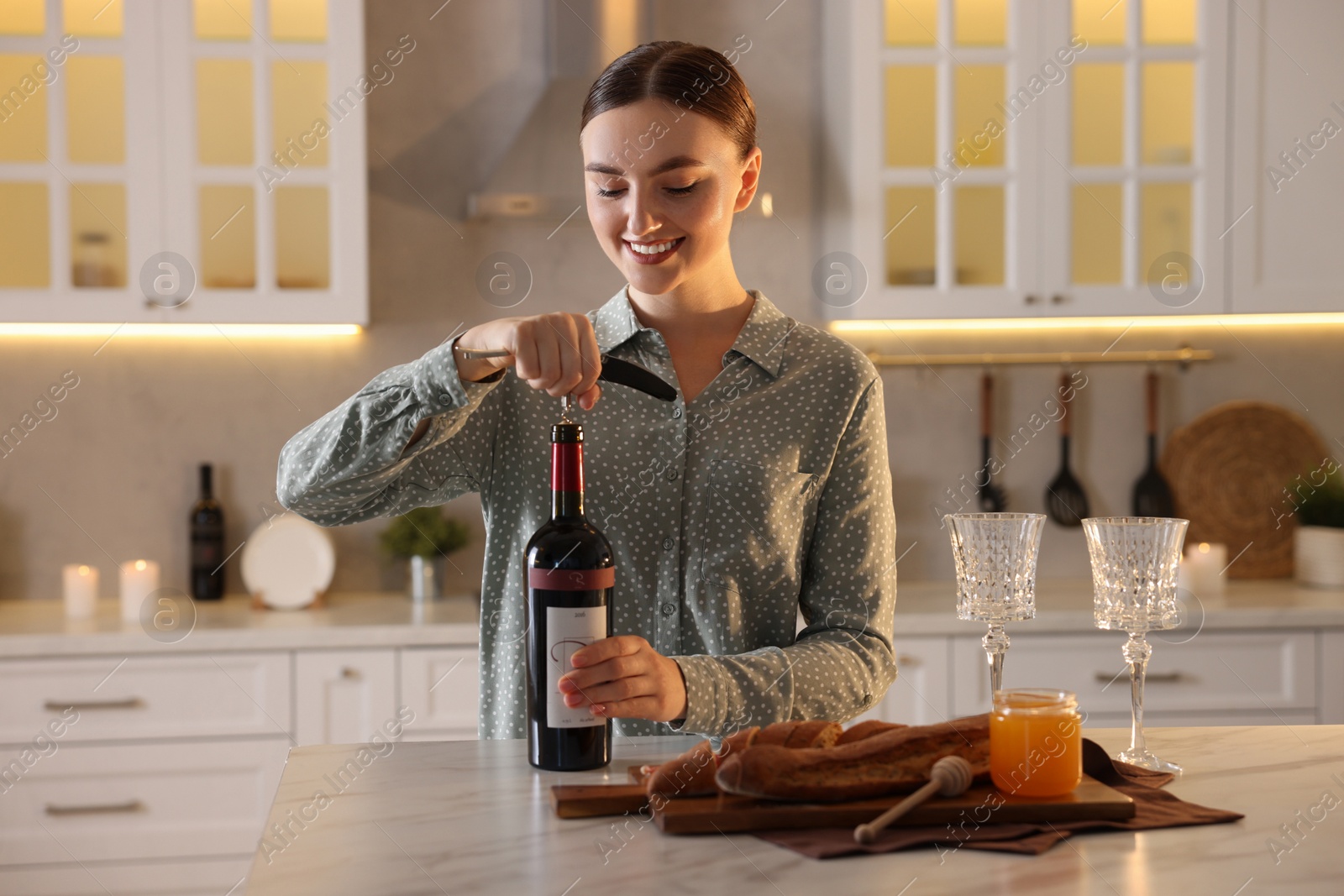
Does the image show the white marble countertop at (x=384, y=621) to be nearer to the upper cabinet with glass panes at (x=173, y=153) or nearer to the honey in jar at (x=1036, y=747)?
the upper cabinet with glass panes at (x=173, y=153)

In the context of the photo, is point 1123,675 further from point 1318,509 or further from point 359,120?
point 359,120

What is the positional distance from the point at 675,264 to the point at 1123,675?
1.83 m

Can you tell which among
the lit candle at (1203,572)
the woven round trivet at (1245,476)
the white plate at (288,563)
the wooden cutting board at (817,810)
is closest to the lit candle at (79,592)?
the white plate at (288,563)

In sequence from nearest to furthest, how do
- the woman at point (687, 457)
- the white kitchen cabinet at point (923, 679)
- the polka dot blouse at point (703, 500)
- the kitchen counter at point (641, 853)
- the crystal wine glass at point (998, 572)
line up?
1. the kitchen counter at point (641, 853)
2. the crystal wine glass at point (998, 572)
3. the woman at point (687, 457)
4. the polka dot blouse at point (703, 500)
5. the white kitchen cabinet at point (923, 679)

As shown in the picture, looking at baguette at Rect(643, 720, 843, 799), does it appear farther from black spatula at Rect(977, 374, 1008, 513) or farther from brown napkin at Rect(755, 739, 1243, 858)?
black spatula at Rect(977, 374, 1008, 513)

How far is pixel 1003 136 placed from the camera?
2.89m

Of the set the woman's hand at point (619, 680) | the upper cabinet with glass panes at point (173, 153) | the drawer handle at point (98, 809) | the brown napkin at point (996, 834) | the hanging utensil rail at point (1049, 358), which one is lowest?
the drawer handle at point (98, 809)

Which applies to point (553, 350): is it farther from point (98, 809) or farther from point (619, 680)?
point (98, 809)

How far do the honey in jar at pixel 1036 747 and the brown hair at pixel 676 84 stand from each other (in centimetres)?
71

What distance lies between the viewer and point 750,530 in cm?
139

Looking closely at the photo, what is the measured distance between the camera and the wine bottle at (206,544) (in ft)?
9.59

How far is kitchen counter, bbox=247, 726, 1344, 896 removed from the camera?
83 centimetres

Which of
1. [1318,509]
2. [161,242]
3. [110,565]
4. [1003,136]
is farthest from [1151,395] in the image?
[110,565]

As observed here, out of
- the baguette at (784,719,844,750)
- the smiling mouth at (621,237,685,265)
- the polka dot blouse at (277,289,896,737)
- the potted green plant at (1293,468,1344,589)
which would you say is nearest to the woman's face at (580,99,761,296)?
the smiling mouth at (621,237,685,265)
